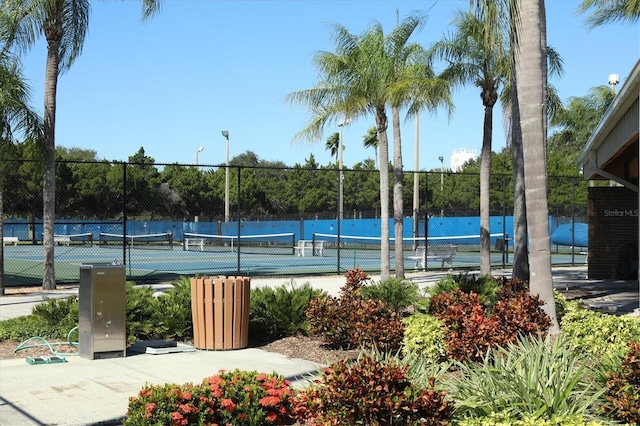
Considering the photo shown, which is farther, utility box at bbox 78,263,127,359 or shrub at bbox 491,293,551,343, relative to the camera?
utility box at bbox 78,263,127,359

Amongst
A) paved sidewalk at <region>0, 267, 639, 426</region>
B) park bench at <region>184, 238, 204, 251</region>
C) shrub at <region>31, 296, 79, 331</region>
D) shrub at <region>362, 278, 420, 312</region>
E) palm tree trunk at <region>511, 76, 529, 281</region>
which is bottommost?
paved sidewalk at <region>0, 267, 639, 426</region>

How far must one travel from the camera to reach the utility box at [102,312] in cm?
1046

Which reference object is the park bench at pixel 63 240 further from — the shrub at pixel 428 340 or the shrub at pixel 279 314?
the shrub at pixel 428 340

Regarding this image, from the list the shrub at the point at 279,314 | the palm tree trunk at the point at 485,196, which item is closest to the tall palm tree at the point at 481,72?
the palm tree trunk at the point at 485,196

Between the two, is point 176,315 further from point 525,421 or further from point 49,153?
point 49,153

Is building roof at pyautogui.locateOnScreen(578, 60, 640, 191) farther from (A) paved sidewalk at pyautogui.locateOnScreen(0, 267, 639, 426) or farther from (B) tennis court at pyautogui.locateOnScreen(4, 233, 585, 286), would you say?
(B) tennis court at pyautogui.locateOnScreen(4, 233, 585, 286)

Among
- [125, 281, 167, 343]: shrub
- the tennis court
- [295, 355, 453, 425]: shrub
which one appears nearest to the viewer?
[295, 355, 453, 425]: shrub

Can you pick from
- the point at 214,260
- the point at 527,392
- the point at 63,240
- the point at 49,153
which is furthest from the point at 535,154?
the point at 63,240

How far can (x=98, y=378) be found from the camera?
360 inches

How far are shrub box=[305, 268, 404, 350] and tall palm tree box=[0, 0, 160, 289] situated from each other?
11623 mm

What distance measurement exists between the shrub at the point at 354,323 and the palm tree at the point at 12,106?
36.5ft

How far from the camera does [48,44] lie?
21.1 metres

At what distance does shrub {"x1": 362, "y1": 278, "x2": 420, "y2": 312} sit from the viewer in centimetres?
1323

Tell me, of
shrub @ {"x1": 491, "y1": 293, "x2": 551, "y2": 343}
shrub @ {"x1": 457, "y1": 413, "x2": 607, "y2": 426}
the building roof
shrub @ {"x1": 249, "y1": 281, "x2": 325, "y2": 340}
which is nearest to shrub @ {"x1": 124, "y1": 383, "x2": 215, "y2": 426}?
shrub @ {"x1": 457, "y1": 413, "x2": 607, "y2": 426}
